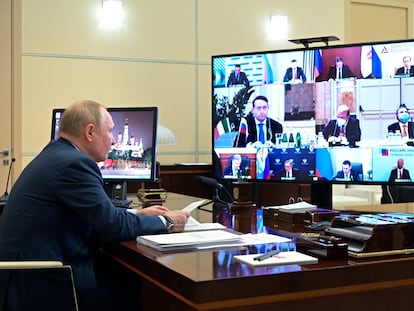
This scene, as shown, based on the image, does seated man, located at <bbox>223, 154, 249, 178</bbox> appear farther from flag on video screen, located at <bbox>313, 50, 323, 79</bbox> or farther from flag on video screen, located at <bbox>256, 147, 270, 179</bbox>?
flag on video screen, located at <bbox>313, 50, 323, 79</bbox>

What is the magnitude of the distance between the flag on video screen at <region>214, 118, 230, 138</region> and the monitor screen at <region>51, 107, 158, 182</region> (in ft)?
1.07

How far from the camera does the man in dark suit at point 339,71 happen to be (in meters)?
2.65

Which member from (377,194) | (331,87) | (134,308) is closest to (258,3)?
(377,194)

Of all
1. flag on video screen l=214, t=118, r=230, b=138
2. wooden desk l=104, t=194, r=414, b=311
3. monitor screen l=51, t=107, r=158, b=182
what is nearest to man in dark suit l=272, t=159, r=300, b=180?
flag on video screen l=214, t=118, r=230, b=138

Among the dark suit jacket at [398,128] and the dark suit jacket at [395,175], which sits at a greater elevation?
the dark suit jacket at [398,128]

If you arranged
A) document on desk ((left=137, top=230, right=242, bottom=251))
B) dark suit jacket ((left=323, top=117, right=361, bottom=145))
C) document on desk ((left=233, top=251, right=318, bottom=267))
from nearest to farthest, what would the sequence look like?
document on desk ((left=233, top=251, right=318, bottom=267)) < document on desk ((left=137, top=230, right=242, bottom=251)) < dark suit jacket ((left=323, top=117, right=361, bottom=145))

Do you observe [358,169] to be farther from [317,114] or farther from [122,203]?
[122,203]

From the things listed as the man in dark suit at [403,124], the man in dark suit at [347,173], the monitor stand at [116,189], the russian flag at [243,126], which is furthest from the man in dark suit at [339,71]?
the monitor stand at [116,189]

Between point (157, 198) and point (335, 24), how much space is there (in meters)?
3.75

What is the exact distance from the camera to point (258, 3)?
5645mm

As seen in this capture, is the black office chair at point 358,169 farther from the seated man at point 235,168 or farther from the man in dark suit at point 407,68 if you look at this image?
the seated man at point 235,168

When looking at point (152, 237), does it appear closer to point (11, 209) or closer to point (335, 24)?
point (11, 209)

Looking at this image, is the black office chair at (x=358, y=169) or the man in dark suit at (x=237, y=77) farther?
the man in dark suit at (x=237, y=77)

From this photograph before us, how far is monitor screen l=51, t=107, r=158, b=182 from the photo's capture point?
9.75ft
